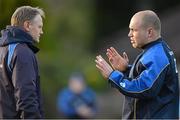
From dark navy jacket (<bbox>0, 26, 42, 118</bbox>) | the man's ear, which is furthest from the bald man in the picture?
the man's ear

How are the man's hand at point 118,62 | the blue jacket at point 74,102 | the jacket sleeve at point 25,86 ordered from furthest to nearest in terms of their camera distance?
the blue jacket at point 74,102
the man's hand at point 118,62
the jacket sleeve at point 25,86

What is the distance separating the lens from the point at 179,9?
24516 mm

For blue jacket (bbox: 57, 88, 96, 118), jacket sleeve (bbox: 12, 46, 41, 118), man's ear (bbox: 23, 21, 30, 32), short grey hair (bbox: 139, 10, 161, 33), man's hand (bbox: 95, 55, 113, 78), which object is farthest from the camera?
blue jacket (bbox: 57, 88, 96, 118)

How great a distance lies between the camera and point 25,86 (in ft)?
31.0

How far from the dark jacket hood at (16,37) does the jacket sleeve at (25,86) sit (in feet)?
0.64

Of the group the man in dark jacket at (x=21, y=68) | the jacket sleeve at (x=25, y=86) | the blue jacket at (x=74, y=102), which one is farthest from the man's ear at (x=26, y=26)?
the blue jacket at (x=74, y=102)

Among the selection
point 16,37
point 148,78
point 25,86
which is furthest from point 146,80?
point 16,37

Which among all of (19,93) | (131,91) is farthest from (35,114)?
(131,91)

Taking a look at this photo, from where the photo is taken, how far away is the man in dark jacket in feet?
31.0

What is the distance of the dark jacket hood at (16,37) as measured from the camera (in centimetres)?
976

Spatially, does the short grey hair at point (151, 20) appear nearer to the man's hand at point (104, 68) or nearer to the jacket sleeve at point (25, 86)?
the man's hand at point (104, 68)

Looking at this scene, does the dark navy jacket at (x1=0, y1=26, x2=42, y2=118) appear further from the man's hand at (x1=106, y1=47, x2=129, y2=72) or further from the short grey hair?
the short grey hair

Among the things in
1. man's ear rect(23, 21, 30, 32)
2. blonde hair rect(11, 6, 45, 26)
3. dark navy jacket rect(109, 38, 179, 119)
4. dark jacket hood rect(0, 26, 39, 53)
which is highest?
blonde hair rect(11, 6, 45, 26)

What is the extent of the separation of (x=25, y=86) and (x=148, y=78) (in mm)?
1177
